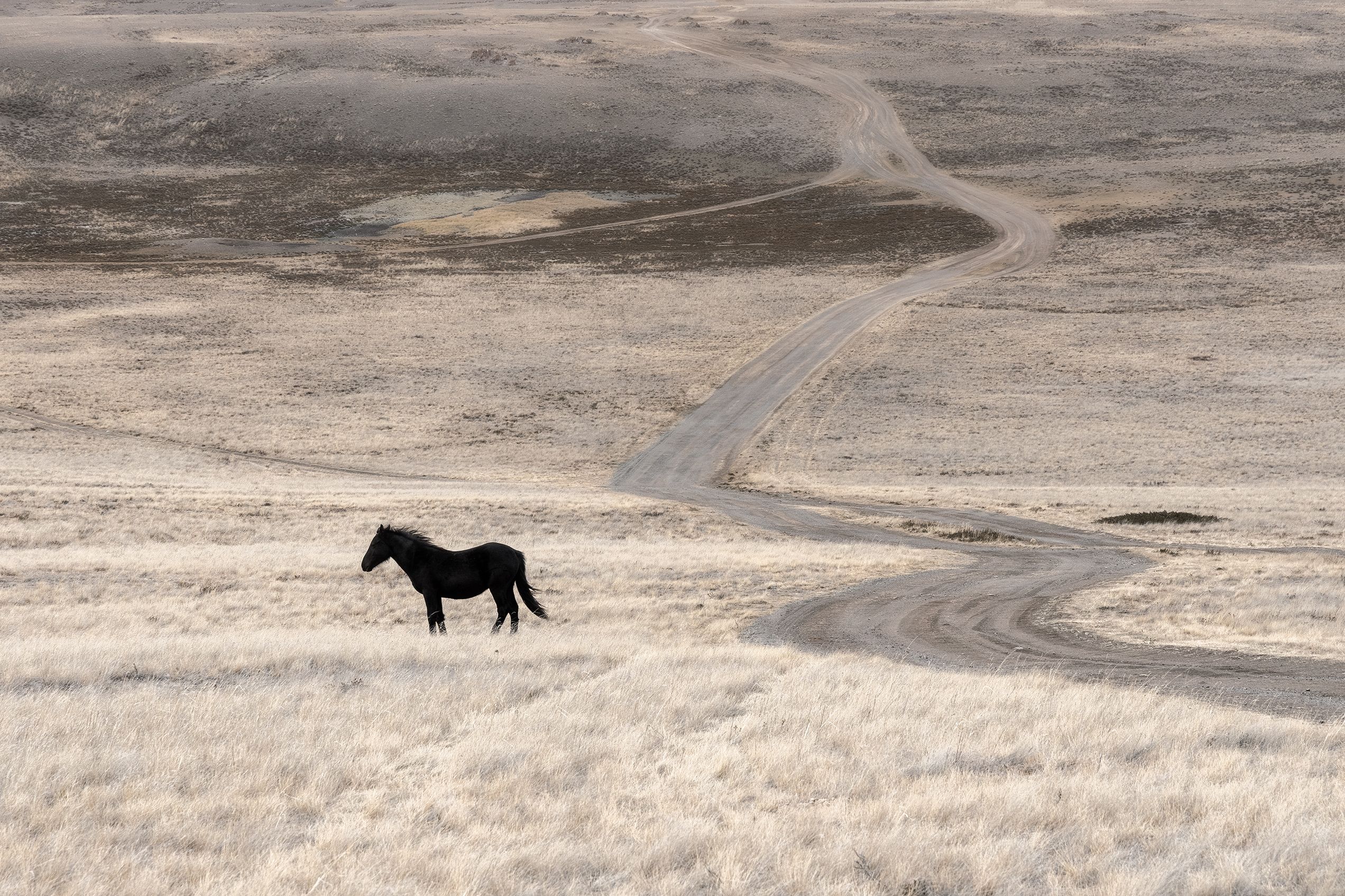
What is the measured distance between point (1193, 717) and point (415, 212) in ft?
310

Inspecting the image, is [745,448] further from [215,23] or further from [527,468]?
[215,23]

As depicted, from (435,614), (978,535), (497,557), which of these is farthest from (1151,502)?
(435,614)

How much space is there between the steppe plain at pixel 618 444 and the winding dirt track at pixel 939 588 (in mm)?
1057

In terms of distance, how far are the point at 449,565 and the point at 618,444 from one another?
97.4 ft

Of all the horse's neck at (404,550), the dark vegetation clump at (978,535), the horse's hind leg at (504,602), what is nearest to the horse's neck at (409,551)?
the horse's neck at (404,550)

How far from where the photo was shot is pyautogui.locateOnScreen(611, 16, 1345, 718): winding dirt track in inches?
612

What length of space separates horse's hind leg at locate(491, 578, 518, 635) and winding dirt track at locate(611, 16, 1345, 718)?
3852 mm

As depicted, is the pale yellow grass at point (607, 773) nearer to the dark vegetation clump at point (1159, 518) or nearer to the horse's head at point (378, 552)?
the horse's head at point (378, 552)

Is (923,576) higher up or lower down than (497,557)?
lower down

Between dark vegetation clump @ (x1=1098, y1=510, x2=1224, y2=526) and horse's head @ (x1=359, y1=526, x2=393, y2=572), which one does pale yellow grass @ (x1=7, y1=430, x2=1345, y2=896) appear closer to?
horse's head @ (x1=359, y1=526, x2=393, y2=572)

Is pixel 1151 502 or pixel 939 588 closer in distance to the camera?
pixel 939 588

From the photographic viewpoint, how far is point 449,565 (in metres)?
17.4

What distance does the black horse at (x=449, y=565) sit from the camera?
1723 centimetres

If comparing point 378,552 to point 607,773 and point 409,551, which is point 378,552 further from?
point 607,773
